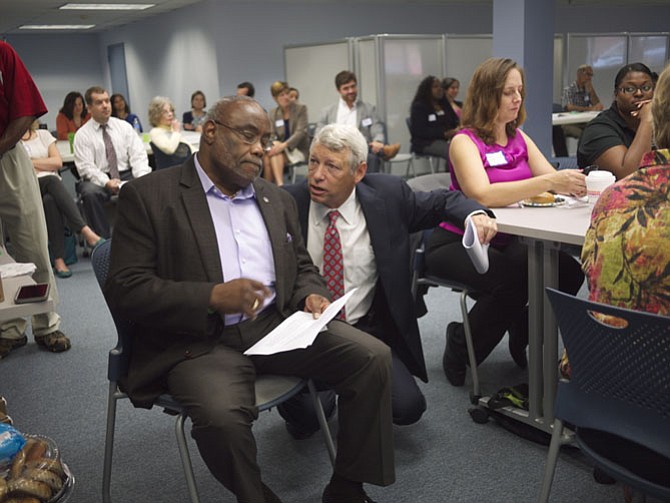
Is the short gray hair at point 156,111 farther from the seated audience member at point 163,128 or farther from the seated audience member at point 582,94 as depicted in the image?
the seated audience member at point 582,94

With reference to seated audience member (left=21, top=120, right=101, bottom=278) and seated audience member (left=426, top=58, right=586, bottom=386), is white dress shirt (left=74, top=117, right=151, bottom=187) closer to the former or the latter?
seated audience member (left=21, top=120, right=101, bottom=278)

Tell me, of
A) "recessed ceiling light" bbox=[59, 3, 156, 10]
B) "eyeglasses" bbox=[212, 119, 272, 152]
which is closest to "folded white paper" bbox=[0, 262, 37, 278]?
"eyeglasses" bbox=[212, 119, 272, 152]

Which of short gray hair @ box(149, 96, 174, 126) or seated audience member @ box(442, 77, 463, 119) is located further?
seated audience member @ box(442, 77, 463, 119)

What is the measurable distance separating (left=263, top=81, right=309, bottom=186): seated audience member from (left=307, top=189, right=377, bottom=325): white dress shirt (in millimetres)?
5281

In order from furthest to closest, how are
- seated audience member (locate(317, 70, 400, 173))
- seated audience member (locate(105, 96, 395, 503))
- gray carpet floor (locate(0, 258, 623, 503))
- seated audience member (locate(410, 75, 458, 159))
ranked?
seated audience member (locate(410, 75, 458, 159))
seated audience member (locate(317, 70, 400, 173))
gray carpet floor (locate(0, 258, 623, 503))
seated audience member (locate(105, 96, 395, 503))

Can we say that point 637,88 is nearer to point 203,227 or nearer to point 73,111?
point 203,227

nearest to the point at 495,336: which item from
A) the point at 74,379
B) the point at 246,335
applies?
the point at 246,335

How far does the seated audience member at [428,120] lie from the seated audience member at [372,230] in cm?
493

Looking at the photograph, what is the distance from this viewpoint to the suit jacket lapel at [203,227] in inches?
72.9

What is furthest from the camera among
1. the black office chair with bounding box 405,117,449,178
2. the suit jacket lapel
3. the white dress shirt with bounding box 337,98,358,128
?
the black office chair with bounding box 405,117,449,178

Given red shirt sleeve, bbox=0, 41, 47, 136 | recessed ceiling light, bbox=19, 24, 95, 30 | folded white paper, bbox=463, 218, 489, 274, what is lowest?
folded white paper, bbox=463, 218, 489, 274

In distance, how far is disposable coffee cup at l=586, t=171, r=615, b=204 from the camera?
2.54m

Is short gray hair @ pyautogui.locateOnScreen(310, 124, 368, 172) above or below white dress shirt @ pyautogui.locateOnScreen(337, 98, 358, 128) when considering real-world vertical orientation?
above

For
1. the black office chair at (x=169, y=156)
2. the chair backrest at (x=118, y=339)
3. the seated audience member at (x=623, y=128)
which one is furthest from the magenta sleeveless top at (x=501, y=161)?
the black office chair at (x=169, y=156)
